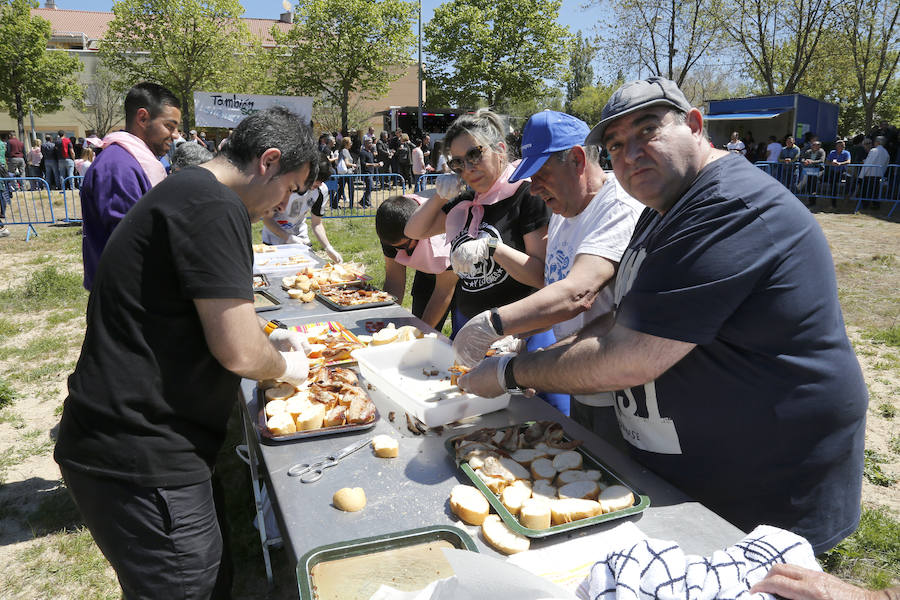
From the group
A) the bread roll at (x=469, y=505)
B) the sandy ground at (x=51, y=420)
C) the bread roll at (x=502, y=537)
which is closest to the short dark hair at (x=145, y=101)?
the sandy ground at (x=51, y=420)

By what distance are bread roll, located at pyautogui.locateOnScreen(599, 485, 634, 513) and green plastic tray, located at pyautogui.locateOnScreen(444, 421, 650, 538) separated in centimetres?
1

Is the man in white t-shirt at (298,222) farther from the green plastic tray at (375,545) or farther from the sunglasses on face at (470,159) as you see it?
the green plastic tray at (375,545)

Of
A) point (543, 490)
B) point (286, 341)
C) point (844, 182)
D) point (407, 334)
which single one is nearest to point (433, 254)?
point (407, 334)

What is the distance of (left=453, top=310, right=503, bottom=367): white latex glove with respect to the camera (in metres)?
2.17

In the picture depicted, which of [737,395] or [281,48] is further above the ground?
[281,48]

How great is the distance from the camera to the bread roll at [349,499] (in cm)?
146

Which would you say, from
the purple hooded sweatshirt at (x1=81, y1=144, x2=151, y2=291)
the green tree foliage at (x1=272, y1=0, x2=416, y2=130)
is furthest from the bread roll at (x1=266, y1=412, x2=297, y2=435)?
the green tree foliage at (x1=272, y1=0, x2=416, y2=130)

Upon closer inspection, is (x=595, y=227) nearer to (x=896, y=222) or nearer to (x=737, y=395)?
(x=737, y=395)

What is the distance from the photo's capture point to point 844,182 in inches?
563

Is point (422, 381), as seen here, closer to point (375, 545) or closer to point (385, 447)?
point (385, 447)

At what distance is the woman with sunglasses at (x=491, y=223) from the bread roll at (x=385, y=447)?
1080mm

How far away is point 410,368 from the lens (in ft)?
7.96

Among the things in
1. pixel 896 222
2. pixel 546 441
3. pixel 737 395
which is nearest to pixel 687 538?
pixel 737 395

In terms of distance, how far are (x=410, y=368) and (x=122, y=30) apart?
37.9 meters
